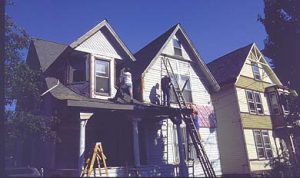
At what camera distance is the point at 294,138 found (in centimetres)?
2459

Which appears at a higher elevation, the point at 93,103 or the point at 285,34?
the point at 285,34

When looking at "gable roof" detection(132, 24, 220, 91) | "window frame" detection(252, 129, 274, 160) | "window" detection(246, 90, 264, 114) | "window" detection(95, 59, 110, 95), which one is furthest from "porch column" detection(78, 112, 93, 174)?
"window" detection(246, 90, 264, 114)

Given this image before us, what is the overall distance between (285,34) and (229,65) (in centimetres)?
624

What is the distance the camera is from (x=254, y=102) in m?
22.0

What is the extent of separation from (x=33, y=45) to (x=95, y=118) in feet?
21.8

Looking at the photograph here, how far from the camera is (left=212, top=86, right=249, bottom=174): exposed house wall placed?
763 inches

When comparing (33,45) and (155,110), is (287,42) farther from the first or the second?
(33,45)

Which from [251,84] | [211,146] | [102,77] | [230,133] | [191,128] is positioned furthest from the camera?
[251,84]

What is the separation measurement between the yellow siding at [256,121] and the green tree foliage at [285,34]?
471cm

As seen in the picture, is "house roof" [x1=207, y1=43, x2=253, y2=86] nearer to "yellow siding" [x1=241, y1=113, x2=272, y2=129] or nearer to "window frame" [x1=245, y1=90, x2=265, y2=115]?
"window frame" [x1=245, y1=90, x2=265, y2=115]

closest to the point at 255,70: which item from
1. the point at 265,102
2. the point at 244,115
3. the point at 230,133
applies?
the point at 265,102

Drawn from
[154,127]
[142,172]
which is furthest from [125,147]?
[142,172]

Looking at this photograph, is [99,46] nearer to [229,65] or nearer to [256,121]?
[229,65]

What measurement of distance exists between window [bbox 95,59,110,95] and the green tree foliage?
17911mm
